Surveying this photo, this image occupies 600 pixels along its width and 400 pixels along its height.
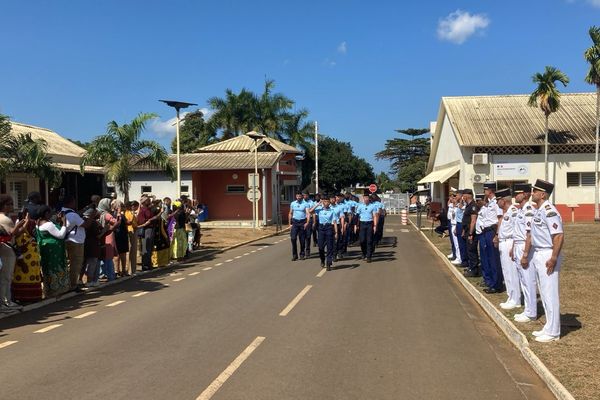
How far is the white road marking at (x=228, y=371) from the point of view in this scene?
490cm

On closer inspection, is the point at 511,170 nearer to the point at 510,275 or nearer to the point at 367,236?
the point at 367,236

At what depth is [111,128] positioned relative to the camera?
63.7 feet

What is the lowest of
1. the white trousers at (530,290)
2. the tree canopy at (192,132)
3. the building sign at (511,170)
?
the white trousers at (530,290)

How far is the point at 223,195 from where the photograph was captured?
112 ft

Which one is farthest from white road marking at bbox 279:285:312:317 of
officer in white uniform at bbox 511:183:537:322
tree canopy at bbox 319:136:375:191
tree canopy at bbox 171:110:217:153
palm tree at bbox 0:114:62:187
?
tree canopy at bbox 319:136:375:191

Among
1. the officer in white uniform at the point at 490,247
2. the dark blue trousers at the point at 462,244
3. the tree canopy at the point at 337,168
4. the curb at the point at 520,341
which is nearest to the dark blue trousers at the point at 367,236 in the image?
the dark blue trousers at the point at 462,244

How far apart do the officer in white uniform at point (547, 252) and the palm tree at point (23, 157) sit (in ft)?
45.2

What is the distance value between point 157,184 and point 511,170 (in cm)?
2145

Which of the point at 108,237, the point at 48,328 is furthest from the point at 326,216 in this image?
the point at 48,328

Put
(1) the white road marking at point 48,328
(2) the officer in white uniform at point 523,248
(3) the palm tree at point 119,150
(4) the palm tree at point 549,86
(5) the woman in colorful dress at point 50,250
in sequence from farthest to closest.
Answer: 1. (4) the palm tree at point 549,86
2. (3) the palm tree at point 119,150
3. (5) the woman in colorful dress at point 50,250
4. (1) the white road marking at point 48,328
5. (2) the officer in white uniform at point 523,248

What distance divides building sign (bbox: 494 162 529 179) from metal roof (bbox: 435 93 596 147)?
122cm

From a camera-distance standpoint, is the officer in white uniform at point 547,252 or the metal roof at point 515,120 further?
the metal roof at point 515,120

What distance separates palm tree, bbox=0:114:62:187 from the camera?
15.1 metres

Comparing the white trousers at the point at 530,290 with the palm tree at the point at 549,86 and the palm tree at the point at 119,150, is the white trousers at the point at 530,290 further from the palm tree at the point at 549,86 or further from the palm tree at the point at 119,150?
the palm tree at the point at 549,86
